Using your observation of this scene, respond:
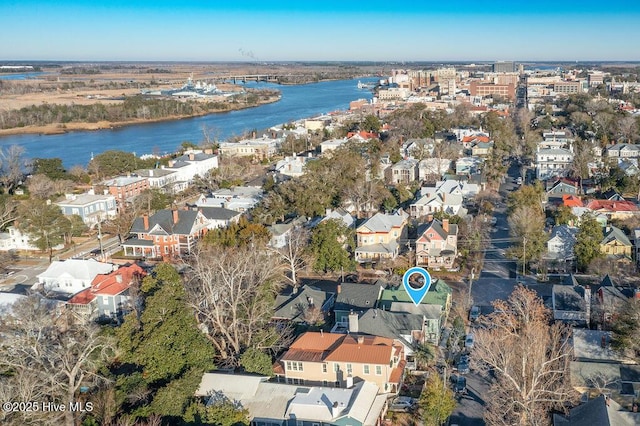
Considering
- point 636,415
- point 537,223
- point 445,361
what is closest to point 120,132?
point 537,223

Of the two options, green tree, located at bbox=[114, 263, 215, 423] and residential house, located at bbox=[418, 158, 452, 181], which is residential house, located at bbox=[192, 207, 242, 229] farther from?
residential house, located at bbox=[418, 158, 452, 181]

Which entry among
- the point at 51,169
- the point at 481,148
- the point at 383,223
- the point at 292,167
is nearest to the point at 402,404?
the point at 383,223

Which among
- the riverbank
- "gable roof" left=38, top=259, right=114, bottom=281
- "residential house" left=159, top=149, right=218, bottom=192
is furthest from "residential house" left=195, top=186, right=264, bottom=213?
the riverbank

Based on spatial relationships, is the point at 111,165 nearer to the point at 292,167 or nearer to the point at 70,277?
the point at 292,167

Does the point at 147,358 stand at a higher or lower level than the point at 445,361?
higher

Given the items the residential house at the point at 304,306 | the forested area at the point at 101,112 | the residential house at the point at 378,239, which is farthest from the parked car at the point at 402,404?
the forested area at the point at 101,112

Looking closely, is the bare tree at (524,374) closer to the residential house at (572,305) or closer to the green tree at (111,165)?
the residential house at (572,305)

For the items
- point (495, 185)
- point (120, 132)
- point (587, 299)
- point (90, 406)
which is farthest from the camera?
point (120, 132)

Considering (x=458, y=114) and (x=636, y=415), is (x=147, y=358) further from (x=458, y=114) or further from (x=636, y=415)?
(x=458, y=114)
